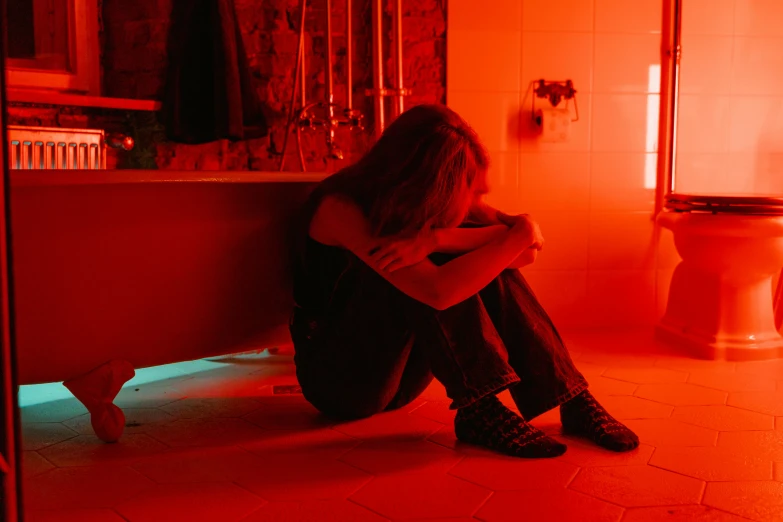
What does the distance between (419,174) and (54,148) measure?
1.44m

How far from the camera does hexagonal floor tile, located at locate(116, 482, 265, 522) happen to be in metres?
1.27

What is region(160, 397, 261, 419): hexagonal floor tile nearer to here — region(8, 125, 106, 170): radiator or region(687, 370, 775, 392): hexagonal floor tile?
region(8, 125, 106, 170): radiator

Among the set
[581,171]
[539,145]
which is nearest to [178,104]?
[539,145]

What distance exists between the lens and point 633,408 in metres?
1.89

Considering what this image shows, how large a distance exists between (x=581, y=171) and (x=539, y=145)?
19 centimetres

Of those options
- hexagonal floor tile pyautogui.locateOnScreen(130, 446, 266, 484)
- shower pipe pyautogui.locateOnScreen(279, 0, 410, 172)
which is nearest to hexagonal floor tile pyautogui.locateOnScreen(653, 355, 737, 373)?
shower pipe pyautogui.locateOnScreen(279, 0, 410, 172)

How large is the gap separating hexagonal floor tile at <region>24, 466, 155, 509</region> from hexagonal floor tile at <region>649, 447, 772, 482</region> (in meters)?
0.97

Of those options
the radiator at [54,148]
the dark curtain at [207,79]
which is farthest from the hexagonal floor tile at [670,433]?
the radiator at [54,148]

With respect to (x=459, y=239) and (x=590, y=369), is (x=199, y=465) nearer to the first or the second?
(x=459, y=239)

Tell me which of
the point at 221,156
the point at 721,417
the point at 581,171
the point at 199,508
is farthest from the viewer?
the point at 581,171

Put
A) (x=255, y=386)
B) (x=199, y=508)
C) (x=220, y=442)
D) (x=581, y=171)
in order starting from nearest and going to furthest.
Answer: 1. (x=199, y=508)
2. (x=220, y=442)
3. (x=255, y=386)
4. (x=581, y=171)

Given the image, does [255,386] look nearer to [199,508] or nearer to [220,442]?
[220,442]

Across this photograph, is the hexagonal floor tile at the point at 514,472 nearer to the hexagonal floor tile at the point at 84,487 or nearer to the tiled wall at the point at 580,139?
the hexagonal floor tile at the point at 84,487

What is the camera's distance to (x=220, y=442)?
5.42 ft
